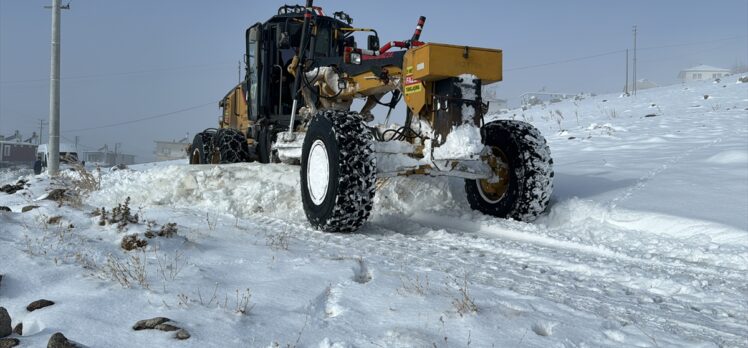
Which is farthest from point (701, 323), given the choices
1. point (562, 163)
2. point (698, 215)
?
point (562, 163)

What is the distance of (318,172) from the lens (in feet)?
18.2

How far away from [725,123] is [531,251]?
9.54m

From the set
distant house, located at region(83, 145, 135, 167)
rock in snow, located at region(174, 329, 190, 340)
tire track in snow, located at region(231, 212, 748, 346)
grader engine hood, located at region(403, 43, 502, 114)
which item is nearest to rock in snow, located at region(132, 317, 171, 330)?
rock in snow, located at region(174, 329, 190, 340)

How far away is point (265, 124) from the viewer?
8750 mm

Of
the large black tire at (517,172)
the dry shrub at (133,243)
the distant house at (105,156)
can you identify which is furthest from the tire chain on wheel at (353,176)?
the distant house at (105,156)

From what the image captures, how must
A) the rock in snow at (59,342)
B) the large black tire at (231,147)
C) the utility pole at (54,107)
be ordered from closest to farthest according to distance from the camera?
the rock in snow at (59,342)
the large black tire at (231,147)
the utility pole at (54,107)

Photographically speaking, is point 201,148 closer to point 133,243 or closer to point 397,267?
point 133,243

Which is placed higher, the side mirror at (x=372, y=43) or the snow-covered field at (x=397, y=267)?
the side mirror at (x=372, y=43)

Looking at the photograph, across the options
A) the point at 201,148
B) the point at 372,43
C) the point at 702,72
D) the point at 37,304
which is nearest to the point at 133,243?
the point at 37,304

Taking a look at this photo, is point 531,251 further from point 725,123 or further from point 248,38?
point 725,123

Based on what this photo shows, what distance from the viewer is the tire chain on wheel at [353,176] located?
5000mm

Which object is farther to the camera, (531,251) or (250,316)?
(531,251)

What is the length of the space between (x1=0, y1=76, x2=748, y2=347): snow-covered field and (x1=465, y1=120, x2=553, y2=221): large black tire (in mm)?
245

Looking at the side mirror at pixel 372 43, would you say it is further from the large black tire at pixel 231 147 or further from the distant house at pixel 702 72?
the distant house at pixel 702 72
